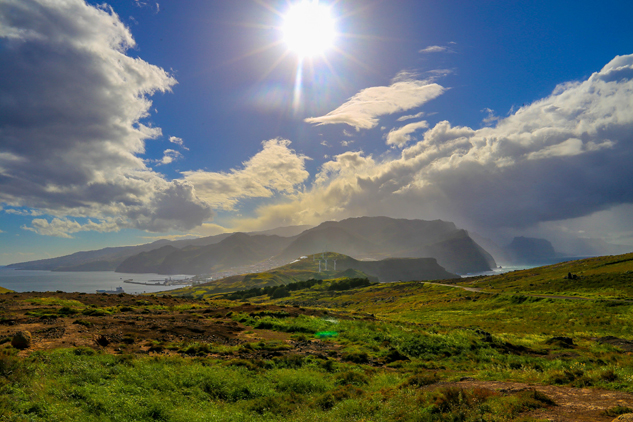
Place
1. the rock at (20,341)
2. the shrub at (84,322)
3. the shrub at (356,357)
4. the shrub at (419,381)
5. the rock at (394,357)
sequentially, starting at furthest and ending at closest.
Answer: the shrub at (84,322) < the rock at (394,357) < the shrub at (356,357) < the rock at (20,341) < the shrub at (419,381)

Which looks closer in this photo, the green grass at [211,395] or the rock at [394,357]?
the green grass at [211,395]

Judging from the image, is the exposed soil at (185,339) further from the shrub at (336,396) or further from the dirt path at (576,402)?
the shrub at (336,396)

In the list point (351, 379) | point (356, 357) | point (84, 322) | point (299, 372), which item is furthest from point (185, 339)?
point (351, 379)

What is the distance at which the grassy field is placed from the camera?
478 inches

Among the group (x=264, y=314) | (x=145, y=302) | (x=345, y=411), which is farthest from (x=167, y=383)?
(x=145, y=302)

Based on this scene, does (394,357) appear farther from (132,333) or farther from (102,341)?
(132,333)

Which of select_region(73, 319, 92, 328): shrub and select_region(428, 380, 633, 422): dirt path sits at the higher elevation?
select_region(73, 319, 92, 328): shrub

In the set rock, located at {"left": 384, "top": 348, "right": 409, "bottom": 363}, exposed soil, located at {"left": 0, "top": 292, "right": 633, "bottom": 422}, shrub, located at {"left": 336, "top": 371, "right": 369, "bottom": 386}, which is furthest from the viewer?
rock, located at {"left": 384, "top": 348, "right": 409, "bottom": 363}

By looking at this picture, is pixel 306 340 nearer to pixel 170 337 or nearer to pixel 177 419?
pixel 170 337

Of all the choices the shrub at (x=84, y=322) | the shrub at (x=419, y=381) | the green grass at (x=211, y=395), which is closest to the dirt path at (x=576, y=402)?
the green grass at (x=211, y=395)

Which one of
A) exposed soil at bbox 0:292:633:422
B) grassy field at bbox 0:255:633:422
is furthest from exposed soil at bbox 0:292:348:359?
grassy field at bbox 0:255:633:422

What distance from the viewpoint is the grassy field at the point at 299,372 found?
1214 cm

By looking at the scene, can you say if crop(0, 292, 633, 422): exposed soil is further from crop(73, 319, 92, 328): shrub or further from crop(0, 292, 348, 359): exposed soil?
crop(73, 319, 92, 328): shrub

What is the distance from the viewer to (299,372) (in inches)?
767
